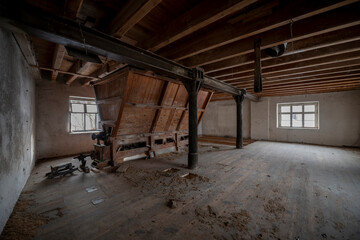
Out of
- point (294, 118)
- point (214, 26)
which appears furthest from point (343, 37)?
point (294, 118)

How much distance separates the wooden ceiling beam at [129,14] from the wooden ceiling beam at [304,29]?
2023mm

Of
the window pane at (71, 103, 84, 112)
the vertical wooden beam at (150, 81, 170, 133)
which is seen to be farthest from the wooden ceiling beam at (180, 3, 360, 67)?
the window pane at (71, 103, 84, 112)

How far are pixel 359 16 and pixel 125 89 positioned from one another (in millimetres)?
4282

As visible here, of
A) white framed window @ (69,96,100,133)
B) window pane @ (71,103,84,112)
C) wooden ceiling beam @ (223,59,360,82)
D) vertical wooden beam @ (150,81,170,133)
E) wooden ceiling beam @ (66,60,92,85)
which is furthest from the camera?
window pane @ (71,103,84,112)

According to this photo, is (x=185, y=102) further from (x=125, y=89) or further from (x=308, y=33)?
(x=308, y=33)

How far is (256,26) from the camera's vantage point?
2.31 m

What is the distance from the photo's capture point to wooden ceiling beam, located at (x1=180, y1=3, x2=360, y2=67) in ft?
6.91

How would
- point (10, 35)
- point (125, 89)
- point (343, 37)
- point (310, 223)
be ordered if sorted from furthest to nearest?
point (125, 89), point (343, 37), point (10, 35), point (310, 223)

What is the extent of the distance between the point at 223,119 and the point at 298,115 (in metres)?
4.34

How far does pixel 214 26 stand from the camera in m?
2.68

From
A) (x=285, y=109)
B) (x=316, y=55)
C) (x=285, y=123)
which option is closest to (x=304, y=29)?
(x=316, y=55)

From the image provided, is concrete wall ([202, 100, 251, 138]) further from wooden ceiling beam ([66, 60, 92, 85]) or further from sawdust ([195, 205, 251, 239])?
wooden ceiling beam ([66, 60, 92, 85])

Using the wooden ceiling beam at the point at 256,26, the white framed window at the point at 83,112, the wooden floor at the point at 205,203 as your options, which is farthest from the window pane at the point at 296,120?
the white framed window at the point at 83,112

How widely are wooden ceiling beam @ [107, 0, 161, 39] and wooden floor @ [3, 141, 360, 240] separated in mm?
2684
